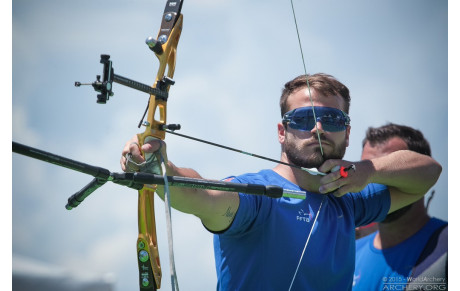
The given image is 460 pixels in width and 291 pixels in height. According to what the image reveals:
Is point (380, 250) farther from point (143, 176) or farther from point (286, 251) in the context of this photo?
point (143, 176)

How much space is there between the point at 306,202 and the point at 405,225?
1164mm

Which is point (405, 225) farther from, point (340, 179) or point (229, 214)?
point (229, 214)

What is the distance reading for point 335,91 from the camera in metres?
2.91

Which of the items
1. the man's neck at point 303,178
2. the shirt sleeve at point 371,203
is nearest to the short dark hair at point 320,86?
the man's neck at point 303,178

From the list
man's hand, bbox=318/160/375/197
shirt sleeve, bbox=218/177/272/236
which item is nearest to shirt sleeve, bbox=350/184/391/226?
man's hand, bbox=318/160/375/197

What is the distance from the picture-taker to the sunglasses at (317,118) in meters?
2.79

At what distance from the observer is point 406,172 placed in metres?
3.08

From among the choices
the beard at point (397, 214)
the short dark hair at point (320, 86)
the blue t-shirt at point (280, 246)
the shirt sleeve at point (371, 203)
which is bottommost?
the blue t-shirt at point (280, 246)

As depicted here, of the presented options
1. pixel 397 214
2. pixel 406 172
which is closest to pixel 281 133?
pixel 406 172

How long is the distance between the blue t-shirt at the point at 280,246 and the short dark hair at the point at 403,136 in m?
1.30

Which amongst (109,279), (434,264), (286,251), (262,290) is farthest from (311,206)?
(109,279)

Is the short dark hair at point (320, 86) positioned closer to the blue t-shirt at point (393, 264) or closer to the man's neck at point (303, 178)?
the man's neck at point (303, 178)

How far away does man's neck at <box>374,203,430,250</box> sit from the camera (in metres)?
3.51

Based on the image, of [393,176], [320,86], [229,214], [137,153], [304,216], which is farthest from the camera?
[393,176]
